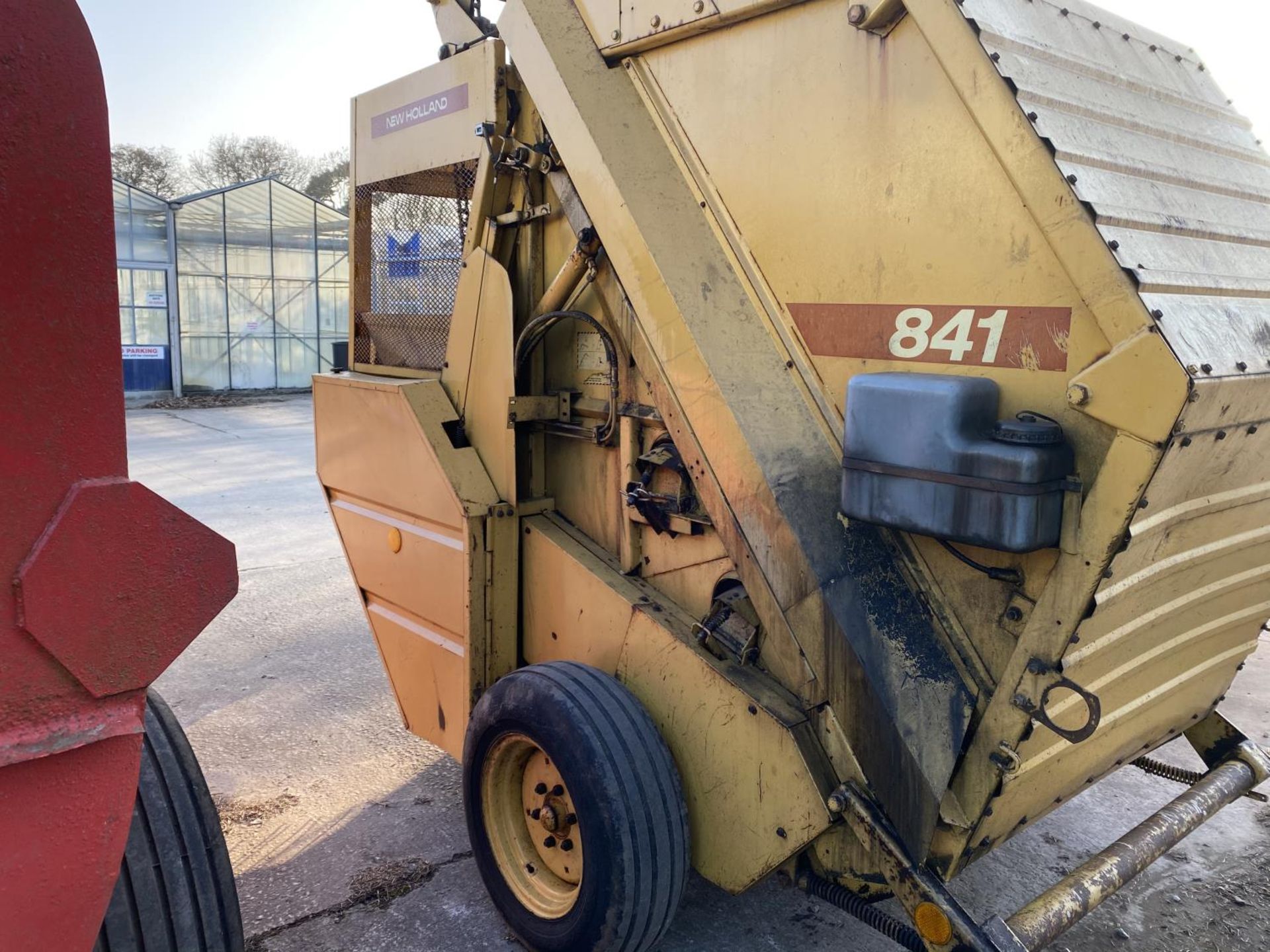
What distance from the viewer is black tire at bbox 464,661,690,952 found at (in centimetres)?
242

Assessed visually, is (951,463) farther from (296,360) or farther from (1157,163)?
(296,360)

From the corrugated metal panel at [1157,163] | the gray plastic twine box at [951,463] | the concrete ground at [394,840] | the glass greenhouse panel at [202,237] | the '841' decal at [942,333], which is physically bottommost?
the concrete ground at [394,840]

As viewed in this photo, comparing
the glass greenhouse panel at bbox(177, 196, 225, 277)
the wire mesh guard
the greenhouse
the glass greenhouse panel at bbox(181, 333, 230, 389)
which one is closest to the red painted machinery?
the wire mesh guard

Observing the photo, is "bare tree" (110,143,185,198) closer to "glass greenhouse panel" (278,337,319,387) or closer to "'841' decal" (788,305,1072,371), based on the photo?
"glass greenhouse panel" (278,337,319,387)

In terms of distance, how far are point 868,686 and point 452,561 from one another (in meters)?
1.53

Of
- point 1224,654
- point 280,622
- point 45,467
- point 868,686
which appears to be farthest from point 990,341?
point 280,622

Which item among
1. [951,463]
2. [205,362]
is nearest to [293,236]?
[205,362]

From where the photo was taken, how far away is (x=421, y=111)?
3.46 m

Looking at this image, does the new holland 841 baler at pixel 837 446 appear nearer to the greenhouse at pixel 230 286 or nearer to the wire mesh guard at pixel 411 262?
the wire mesh guard at pixel 411 262

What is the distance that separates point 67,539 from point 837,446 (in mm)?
1617

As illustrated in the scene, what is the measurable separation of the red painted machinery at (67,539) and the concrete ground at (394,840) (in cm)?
186

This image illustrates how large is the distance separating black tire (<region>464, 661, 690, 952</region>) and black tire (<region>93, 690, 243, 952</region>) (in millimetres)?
807

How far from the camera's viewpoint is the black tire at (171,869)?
2057 mm

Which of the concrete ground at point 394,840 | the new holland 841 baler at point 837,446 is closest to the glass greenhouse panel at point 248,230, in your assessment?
the concrete ground at point 394,840
